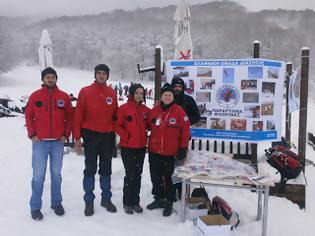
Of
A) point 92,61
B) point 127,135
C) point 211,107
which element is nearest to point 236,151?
point 211,107

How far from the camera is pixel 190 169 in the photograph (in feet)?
16.1

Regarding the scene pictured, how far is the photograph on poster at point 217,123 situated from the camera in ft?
20.7

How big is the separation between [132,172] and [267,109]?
2.51 m

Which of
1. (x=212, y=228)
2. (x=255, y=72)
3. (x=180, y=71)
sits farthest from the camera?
(x=180, y=71)

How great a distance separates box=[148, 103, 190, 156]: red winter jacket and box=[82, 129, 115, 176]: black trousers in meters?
0.58

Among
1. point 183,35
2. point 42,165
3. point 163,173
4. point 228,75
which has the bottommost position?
point 163,173

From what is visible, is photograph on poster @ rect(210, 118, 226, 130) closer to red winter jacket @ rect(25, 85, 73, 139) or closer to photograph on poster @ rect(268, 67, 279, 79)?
photograph on poster @ rect(268, 67, 279, 79)

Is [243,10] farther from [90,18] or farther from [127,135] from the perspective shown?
[127,135]

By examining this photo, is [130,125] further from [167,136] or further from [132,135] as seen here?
[167,136]

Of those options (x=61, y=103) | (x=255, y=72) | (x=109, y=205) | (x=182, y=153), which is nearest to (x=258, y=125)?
(x=255, y=72)

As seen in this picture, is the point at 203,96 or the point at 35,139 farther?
the point at 203,96

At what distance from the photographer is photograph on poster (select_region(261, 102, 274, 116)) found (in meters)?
6.20

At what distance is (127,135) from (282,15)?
12083 cm

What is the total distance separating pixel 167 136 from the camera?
5.02 m
